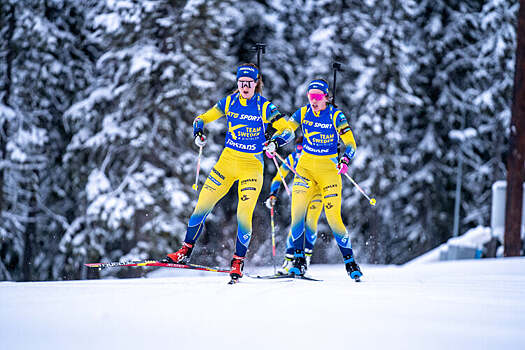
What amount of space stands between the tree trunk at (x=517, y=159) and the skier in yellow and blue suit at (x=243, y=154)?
22.3 ft

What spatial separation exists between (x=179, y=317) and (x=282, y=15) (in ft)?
57.5

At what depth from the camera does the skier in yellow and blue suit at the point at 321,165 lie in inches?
289

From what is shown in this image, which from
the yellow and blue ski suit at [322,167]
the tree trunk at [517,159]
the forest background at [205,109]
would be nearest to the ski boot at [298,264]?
the yellow and blue ski suit at [322,167]

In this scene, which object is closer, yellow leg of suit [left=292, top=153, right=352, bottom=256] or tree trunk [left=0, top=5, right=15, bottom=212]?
yellow leg of suit [left=292, top=153, right=352, bottom=256]

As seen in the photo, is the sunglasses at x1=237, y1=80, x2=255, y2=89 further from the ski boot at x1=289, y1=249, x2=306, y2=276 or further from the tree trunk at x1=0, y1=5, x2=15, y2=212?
the tree trunk at x1=0, y1=5, x2=15, y2=212

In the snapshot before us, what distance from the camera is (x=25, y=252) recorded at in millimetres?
17094

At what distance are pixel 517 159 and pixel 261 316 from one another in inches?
357

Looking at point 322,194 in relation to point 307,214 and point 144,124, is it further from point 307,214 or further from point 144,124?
point 144,124

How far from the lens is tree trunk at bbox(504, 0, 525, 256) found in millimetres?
11633

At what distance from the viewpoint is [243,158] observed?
23.5 feet

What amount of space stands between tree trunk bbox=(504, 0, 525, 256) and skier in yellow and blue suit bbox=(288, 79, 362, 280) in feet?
19.5

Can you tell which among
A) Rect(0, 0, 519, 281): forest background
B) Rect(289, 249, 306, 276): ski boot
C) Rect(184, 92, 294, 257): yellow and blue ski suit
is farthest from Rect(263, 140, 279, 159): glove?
Rect(0, 0, 519, 281): forest background

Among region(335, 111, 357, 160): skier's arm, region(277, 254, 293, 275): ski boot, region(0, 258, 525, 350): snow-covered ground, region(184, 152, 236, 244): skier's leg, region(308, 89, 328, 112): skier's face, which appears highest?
region(308, 89, 328, 112): skier's face

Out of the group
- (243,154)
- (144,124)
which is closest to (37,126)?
(144,124)
